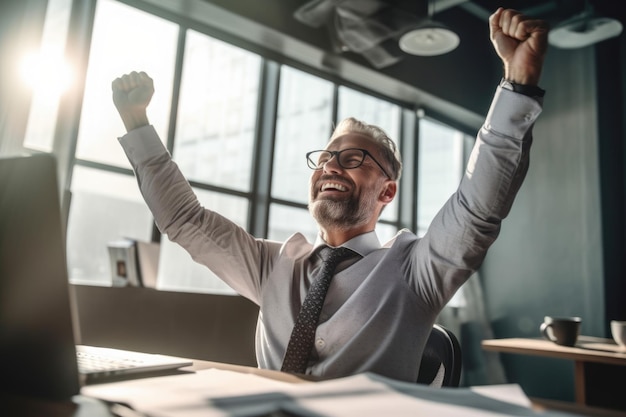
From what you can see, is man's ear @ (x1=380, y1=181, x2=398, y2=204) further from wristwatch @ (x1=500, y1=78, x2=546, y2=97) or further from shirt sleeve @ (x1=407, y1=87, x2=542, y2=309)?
wristwatch @ (x1=500, y1=78, x2=546, y2=97)

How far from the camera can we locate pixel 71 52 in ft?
9.94

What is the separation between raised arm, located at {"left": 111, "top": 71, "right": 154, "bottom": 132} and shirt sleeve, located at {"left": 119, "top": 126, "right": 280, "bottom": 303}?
0.04m

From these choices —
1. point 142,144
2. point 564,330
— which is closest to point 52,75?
point 142,144

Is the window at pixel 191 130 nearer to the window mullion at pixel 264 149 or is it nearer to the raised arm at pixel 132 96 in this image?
the window mullion at pixel 264 149

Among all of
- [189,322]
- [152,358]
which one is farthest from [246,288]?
[189,322]

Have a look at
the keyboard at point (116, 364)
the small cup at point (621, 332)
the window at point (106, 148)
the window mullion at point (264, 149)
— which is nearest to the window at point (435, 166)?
the window mullion at point (264, 149)

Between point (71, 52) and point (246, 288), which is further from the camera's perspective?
point (71, 52)

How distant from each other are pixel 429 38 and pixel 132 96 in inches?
116

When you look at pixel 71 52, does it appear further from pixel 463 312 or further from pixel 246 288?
pixel 463 312

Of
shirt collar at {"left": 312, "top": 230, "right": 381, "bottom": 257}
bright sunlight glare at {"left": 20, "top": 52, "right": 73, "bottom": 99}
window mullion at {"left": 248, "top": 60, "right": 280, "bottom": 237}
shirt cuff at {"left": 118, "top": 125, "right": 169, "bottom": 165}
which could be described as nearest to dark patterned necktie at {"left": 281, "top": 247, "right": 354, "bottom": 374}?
shirt collar at {"left": 312, "top": 230, "right": 381, "bottom": 257}

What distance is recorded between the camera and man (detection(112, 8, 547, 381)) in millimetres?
1032

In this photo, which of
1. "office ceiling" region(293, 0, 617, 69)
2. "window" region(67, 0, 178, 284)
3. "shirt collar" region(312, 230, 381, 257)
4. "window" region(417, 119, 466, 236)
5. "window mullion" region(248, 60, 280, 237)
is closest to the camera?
"shirt collar" region(312, 230, 381, 257)

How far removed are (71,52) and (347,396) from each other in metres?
3.19

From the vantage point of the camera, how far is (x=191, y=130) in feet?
12.3
